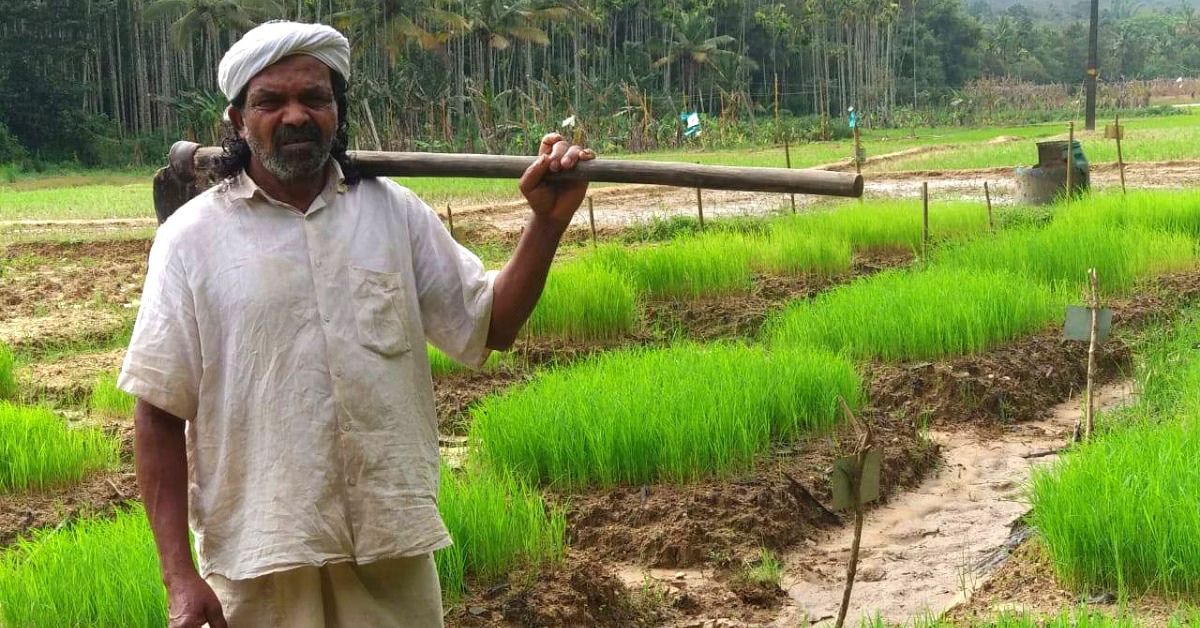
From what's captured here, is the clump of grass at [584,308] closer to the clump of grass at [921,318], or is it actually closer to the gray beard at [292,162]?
the clump of grass at [921,318]

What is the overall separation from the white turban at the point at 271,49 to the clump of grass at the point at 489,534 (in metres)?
1.69

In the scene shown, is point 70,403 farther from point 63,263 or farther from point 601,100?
point 601,100

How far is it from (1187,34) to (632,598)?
77.8 m

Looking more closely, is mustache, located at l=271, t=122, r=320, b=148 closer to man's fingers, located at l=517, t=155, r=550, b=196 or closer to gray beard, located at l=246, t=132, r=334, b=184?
gray beard, located at l=246, t=132, r=334, b=184

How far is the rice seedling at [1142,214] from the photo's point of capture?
8977mm

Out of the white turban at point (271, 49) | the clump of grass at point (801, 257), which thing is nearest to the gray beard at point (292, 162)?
the white turban at point (271, 49)

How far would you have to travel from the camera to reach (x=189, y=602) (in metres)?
2.00

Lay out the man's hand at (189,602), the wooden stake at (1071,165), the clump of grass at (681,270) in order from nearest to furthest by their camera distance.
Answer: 1. the man's hand at (189,602)
2. the clump of grass at (681,270)
3. the wooden stake at (1071,165)

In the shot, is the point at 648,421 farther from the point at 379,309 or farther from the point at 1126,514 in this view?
the point at 379,309

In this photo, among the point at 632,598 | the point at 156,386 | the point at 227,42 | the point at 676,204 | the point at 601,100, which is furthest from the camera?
the point at 227,42

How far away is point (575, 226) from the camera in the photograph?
12836 mm

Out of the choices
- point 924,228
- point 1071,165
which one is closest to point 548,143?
point 924,228

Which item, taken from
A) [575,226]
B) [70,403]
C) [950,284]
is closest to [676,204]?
[575,226]

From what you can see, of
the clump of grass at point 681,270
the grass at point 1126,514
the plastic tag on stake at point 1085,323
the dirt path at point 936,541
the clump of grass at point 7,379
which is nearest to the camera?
the grass at point 1126,514
